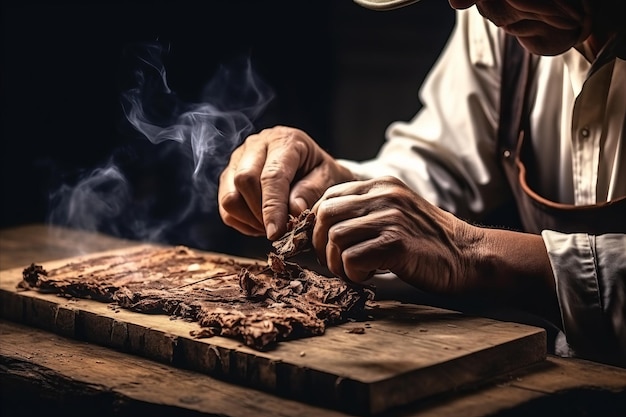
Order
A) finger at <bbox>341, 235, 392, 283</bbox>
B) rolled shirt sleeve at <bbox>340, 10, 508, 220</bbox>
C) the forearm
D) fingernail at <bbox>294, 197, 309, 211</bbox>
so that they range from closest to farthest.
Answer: finger at <bbox>341, 235, 392, 283</bbox> < the forearm < fingernail at <bbox>294, 197, 309, 211</bbox> < rolled shirt sleeve at <bbox>340, 10, 508, 220</bbox>

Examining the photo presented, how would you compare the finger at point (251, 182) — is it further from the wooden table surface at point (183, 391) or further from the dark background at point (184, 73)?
the dark background at point (184, 73)

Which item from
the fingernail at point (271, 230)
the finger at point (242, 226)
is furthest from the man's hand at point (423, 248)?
the finger at point (242, 226)

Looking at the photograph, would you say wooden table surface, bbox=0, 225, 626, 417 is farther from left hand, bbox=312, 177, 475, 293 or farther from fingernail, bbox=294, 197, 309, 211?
fingernail, bbox=294, 197, 309, 211

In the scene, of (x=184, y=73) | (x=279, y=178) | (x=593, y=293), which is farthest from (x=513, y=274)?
(x=184, y=73)

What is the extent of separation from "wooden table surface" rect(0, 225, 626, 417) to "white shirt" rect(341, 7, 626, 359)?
0.79ft

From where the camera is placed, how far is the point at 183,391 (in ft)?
6.12

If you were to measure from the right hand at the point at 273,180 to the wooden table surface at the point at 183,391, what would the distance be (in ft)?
2.24

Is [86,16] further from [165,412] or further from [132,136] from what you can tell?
[165,412]

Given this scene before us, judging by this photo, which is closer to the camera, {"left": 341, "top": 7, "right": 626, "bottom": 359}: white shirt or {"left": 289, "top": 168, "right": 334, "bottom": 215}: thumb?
{"left": 341, "top": 7, "right": 626, "bottom": 359}: white shirt

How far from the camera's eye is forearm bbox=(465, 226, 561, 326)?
7.72 ft

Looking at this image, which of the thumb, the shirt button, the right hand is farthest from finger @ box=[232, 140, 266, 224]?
the shirt button

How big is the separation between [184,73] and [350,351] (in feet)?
11.1

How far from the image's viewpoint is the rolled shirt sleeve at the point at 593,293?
227cm

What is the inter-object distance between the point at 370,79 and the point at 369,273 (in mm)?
4230
